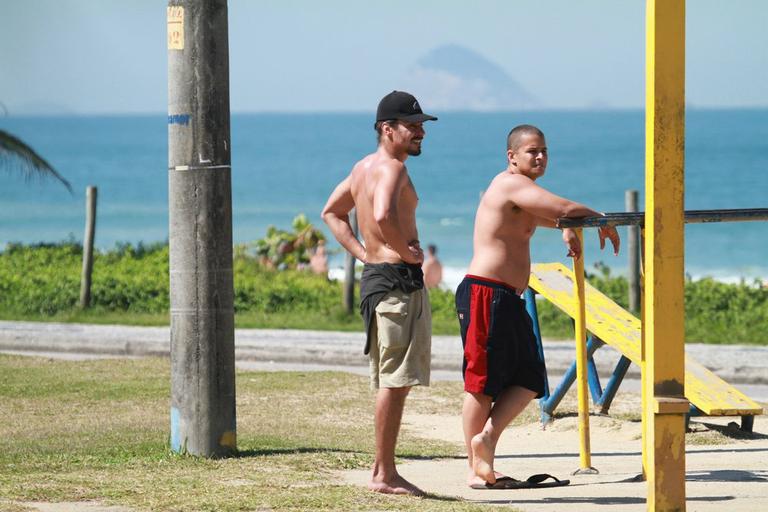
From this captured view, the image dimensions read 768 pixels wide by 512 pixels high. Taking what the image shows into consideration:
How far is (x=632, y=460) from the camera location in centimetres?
775

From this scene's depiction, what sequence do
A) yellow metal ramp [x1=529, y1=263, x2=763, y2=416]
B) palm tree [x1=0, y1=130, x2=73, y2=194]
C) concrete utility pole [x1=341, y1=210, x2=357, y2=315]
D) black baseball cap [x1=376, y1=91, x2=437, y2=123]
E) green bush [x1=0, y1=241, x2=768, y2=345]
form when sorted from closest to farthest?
black baseball cap [x1=376, y1=91, x2=437, y2=123], yellow metal ramp [x1=529, y1=263, x2=763, y2=416], green bush [x1=0, y1=241, x2=768, y2=345], concrete utility pole [x1=341, y1=210, x2=357, y2=315], palm tree [x1=0, y1=130, x2=73, y2=194]

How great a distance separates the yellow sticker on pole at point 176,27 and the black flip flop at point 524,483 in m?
2.71

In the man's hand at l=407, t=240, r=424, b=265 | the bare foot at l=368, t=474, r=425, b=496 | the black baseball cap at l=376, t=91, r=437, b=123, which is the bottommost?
the bare foot at l=368, t=474, r=425, b=496

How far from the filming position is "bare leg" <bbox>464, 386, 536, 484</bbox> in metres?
6.52

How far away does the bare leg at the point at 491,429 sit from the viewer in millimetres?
6523

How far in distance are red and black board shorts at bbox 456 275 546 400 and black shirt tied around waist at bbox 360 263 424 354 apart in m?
0.35

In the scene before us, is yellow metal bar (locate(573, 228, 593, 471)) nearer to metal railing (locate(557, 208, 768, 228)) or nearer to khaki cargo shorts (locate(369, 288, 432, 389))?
metal railing (locate(557, 208, 768, 228))

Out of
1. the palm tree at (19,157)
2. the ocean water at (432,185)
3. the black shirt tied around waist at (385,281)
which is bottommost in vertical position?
the black shirt tied around waist at (385,281)

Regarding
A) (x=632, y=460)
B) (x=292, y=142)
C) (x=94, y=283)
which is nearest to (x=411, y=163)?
(x=292, y=142)

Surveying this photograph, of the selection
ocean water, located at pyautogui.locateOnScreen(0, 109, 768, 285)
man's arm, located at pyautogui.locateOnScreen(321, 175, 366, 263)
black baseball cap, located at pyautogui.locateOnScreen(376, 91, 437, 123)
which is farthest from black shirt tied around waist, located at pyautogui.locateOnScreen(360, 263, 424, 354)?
ocean water, located at pyautogui.locateOnScreen(0, 109, 768, 285)

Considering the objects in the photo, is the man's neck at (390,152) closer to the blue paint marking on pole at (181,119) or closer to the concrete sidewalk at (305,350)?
the blue paint marking on pole at (181,119)

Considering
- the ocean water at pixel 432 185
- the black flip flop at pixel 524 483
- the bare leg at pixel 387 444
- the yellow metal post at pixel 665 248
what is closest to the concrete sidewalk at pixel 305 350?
Answer: the black flip flop at pixel 524 483

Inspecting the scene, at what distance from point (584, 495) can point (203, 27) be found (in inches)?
120

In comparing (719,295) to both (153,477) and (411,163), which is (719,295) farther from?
(411,163)
